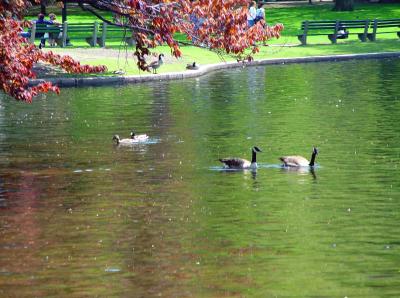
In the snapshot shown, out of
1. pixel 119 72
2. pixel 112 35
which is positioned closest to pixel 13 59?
pixel 119 72

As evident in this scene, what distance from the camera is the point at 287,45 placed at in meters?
56.4

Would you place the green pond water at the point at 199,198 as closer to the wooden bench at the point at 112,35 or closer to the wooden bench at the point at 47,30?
the wooden bench at the point at 47,30

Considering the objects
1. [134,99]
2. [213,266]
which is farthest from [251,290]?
[134,99]

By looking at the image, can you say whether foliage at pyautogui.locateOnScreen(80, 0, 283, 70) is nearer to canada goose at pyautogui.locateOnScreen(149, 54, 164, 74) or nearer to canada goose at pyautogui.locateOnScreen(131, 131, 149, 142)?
canada goose at pyautogui.locateOnScreen(131, 131, 149, 142)

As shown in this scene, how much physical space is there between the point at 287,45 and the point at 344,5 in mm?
19907

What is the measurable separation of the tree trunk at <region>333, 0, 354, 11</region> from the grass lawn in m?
0.40

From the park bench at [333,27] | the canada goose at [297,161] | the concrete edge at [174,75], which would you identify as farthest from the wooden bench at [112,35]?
the canada goose at [297,161]

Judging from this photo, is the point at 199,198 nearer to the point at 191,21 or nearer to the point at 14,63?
the point at 191,21

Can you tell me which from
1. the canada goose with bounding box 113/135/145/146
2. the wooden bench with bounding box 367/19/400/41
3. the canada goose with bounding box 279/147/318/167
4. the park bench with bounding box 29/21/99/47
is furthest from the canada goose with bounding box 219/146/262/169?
the wooden bench with bounding box 367/19/400/41

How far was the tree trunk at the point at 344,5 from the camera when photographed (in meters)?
75.2

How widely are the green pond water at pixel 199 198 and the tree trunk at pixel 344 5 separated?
3855 cm

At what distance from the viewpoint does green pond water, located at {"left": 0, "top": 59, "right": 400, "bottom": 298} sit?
15.4m

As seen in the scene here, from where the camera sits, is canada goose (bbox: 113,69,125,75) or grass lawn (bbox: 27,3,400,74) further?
grass lawn (bbox: 27,3,400,74)

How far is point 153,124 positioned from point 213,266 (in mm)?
15261
